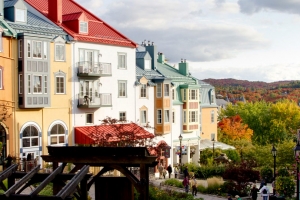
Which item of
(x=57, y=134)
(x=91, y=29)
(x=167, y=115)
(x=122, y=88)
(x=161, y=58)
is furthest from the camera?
(x=161, y=58)

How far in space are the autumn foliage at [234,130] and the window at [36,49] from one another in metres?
40.9

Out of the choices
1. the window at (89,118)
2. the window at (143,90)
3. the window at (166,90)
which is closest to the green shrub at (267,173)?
the window at (166,90)

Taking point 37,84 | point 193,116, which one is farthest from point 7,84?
point 193,116

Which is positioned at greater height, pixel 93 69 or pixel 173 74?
pixel 173 74

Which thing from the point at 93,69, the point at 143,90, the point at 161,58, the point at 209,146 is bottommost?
the point at 209,146

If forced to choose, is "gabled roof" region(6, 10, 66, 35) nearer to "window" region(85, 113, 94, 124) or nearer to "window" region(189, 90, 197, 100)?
"window" region(85, 113, 94, 124)

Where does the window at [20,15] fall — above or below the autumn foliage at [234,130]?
above

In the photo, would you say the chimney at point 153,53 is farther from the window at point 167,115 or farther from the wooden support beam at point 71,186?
the wooden support beam at point 71,186

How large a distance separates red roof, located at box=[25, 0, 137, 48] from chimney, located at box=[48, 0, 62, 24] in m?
0.42

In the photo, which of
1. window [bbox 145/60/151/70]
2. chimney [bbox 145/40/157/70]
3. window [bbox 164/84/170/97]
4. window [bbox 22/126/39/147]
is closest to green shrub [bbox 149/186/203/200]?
window [bbox 22/126/39/147]

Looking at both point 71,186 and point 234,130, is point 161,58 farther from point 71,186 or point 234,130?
A: point 71,186

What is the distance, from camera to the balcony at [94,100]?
4075 cm

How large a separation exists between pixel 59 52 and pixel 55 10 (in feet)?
13.0

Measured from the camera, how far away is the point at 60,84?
129 ft
